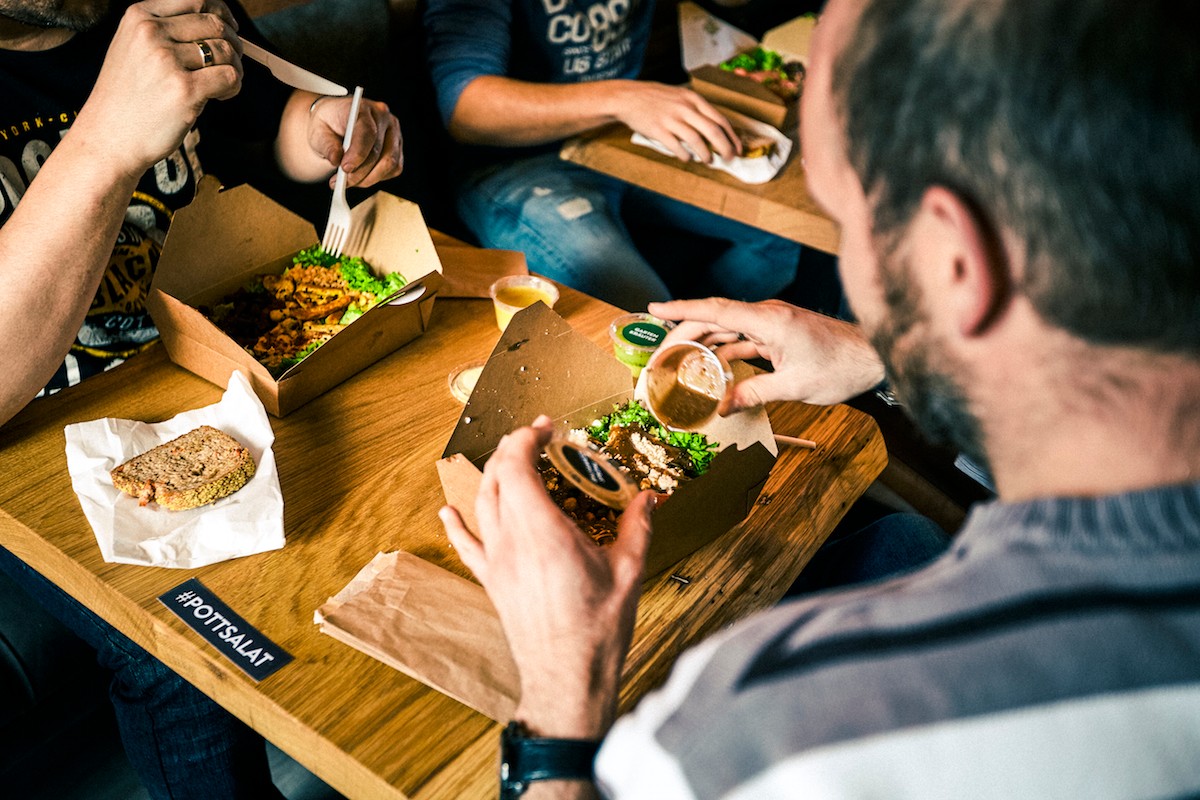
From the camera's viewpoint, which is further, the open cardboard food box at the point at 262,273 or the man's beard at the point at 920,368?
the open cardboard food box at the point at 262,273

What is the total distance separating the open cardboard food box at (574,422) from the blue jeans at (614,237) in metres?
0.91

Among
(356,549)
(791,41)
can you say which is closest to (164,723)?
(356,549)

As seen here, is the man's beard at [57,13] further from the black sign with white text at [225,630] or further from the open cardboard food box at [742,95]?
the open cardboard food box at [742,95]

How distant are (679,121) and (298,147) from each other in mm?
966

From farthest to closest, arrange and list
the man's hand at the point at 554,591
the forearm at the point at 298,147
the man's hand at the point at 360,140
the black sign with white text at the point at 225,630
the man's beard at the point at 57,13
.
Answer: the forearm at the point at 298,147, the man's hand at the point at 360,140, the man's beard at the point at 57,13, the black sign with white text at the point at 225,630, the man's hand at the point at 554,591

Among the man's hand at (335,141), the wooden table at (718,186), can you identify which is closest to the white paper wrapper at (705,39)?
the wooden table at (718,186)

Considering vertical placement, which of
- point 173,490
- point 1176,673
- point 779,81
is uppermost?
point 1176,673

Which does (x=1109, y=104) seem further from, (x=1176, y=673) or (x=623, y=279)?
(x=623, y=279)

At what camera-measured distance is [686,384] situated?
147 centimetres

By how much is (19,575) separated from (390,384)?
737mm

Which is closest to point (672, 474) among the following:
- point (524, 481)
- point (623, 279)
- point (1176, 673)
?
point (524, 481)

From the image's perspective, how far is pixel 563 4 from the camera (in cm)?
261

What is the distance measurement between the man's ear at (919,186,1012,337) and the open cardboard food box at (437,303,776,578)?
455mm

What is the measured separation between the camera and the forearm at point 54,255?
1.26 metres
